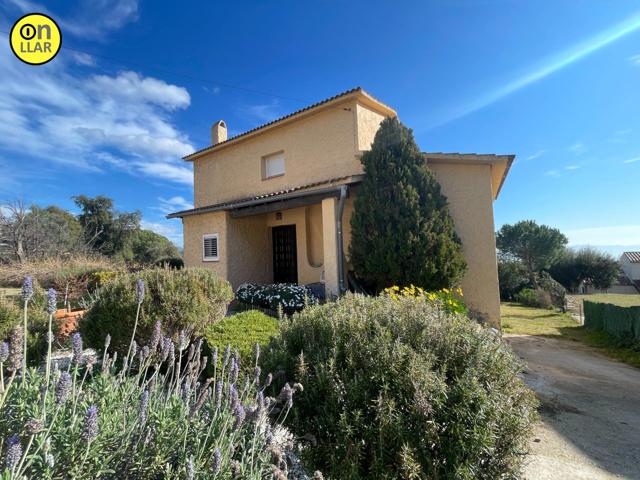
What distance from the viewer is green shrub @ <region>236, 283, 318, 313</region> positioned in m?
9.62

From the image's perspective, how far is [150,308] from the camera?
5445 mm

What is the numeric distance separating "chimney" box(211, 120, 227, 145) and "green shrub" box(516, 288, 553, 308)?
24.5 m

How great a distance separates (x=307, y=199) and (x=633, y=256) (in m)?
59.0

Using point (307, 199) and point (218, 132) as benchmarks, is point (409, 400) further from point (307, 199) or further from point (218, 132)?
point (218, 132)

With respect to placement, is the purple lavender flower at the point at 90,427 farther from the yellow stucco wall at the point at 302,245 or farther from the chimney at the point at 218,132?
the chimney at the point at 218,132

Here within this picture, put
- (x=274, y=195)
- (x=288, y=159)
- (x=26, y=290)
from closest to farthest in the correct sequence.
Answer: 1. (x=26, y=290)
2. (x=274, y=195)
3. (x=288, y=159)

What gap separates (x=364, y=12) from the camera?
10117mm

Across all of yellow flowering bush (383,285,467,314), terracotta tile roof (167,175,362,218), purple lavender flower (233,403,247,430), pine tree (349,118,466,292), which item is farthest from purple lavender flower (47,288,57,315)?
terracotta tile roof (167,175,362,218)

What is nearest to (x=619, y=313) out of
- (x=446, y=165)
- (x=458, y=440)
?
(x=446, y=165)

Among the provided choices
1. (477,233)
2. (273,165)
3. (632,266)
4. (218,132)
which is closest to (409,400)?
(477,233)

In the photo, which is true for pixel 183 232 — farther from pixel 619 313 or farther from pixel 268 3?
pixel 619 313

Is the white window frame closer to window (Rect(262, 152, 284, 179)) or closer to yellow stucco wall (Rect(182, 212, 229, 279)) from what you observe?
window (Rect(262, 152, 284, 179))

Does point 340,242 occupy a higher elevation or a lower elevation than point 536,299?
higher

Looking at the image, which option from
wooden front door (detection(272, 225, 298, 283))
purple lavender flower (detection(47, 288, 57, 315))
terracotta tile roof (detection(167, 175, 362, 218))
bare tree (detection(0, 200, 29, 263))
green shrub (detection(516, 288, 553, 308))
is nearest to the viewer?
purple lavender flower (detection(47, 288, 57, 315))
